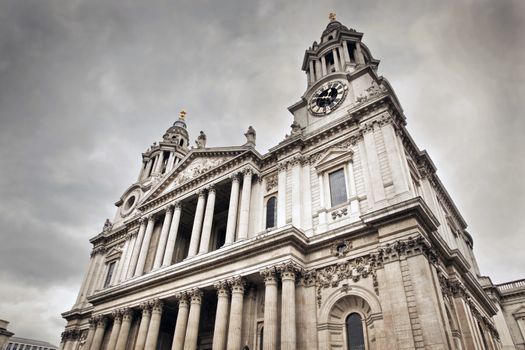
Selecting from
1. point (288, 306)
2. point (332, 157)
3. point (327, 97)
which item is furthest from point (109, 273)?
point (327, 97)

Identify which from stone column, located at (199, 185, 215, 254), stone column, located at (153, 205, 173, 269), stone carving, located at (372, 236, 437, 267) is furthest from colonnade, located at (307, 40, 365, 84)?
stone carving, located at (372, 236, 437, 267)

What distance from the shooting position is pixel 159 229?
31.9 meters

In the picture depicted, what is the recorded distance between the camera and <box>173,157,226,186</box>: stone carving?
29.7 m

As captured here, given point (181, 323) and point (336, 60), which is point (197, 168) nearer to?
point (181, 323)

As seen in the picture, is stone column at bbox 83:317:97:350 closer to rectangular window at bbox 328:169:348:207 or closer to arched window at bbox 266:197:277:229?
arched window at bbox 266:197:277:229

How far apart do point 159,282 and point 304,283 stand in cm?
1037

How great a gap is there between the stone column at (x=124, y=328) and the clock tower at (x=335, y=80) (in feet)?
58.8

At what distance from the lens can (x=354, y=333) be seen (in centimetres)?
1756

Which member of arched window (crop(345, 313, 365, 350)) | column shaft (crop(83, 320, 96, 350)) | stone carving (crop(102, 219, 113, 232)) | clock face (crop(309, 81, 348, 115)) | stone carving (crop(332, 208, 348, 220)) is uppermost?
clock face (crop(309, 81, 348, 115))

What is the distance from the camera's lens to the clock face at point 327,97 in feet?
87.5

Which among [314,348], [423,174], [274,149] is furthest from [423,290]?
[274,149]

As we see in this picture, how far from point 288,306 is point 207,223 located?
1052 centimetres

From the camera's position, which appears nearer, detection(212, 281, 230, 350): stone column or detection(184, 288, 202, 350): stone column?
detection(212, 281, 230, 350): stone column

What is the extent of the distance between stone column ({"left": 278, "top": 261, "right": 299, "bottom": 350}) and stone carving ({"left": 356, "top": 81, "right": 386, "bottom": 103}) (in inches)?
470
